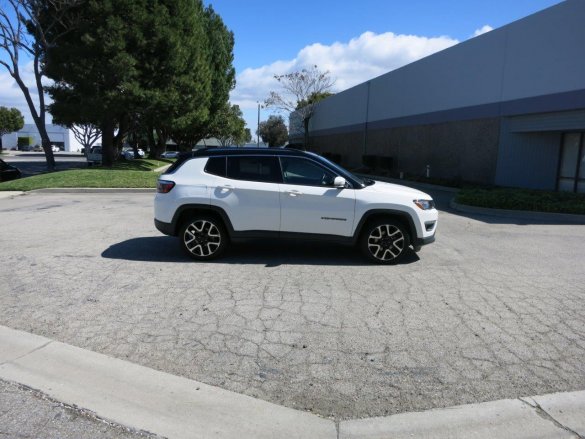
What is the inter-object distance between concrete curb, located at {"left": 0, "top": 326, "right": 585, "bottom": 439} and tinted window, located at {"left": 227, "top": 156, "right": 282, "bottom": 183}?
12.2 ft

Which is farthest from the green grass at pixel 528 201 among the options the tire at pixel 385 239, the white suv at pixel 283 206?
the tire at pixel 385 239

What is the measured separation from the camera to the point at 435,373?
3.73 m

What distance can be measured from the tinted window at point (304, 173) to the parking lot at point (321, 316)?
1194 mm

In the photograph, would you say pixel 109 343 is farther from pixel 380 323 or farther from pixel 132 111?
pixel 132 111

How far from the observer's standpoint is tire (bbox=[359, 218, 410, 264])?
6.84 metres

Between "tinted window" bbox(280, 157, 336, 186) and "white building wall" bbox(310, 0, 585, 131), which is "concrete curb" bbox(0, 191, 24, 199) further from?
"white building wall" bbox(310, 0, 585, 131)

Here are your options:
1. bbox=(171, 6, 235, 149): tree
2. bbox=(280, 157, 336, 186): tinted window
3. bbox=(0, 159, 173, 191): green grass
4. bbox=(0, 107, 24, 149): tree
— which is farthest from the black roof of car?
bbox=(0, 107, 24, 149): tree

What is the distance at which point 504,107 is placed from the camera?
18219mm

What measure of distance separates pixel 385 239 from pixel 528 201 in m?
7.72

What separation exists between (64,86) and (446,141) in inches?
779

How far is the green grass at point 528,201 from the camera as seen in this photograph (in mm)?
12281

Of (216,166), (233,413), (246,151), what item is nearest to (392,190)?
(246,151)

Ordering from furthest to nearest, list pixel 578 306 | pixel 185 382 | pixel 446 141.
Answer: pixel 446 141 → pixel 578 306 → pixel 185 382

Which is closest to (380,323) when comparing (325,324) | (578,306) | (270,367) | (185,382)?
(325,324)
